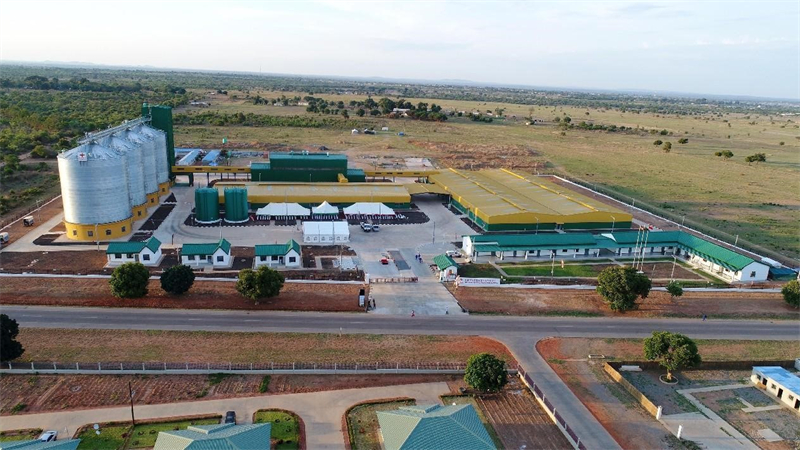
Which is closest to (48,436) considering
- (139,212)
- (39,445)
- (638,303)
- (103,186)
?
(39,445)

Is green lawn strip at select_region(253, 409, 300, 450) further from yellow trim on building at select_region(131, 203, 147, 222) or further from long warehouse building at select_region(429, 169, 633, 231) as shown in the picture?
yellow trim on building at select_region(131, 203, 147, 222)

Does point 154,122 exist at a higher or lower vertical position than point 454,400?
higher

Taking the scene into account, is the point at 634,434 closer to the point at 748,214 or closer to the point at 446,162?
the point at 748,214

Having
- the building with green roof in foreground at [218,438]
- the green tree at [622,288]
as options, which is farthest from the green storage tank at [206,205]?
the green tree at [622,288]

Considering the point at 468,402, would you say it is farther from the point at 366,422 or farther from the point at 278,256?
the point at 278,256

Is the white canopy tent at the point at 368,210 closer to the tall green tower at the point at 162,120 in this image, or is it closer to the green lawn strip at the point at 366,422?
the tall green tower at the point at 162,120

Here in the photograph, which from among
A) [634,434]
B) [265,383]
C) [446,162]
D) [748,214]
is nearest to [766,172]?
[748,214]
